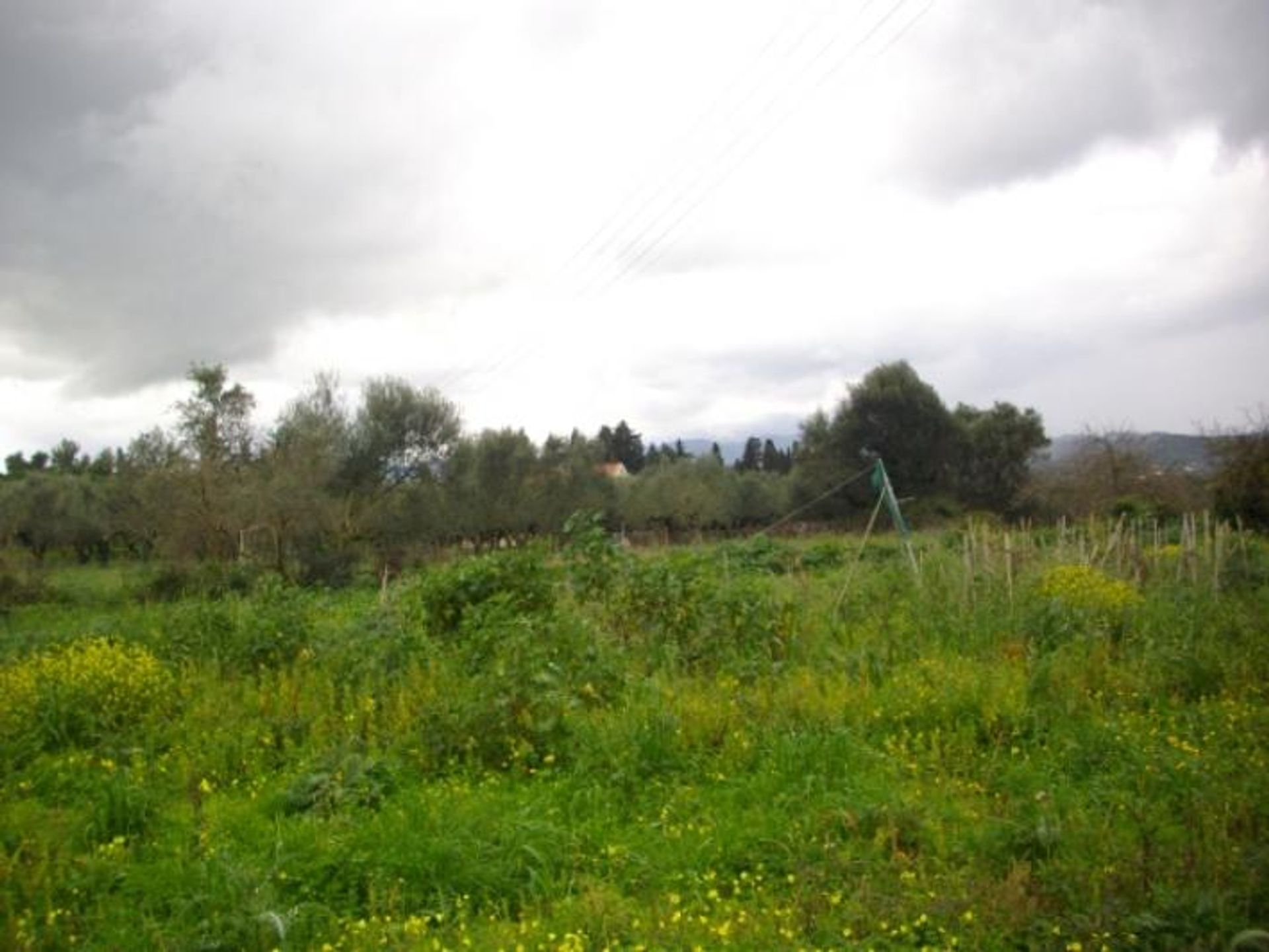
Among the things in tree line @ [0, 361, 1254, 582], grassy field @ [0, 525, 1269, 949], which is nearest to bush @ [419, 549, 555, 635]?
grassy field @ [0, 525, 1269, 949]

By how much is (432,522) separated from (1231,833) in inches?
1204

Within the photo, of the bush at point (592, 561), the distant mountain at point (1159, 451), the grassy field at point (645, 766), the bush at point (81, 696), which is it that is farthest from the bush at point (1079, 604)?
the distant mountain at point (1159, 451)

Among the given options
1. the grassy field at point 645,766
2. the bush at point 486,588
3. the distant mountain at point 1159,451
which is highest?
the distant mountain at point 1159,451

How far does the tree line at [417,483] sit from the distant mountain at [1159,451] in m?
2.25

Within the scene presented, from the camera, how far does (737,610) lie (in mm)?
8922

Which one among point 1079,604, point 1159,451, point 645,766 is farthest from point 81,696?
point 1159,451

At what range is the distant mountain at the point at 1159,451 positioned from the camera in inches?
974

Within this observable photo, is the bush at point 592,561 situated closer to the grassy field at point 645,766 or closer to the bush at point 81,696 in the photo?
the grassy field at point 645,766

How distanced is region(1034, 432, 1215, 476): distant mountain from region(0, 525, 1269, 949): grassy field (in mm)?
17218

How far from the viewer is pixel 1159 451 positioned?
32000 mm

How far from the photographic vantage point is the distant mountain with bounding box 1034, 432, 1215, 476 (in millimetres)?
24750

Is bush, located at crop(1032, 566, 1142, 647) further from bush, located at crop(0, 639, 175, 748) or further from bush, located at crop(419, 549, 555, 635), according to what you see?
bush, located at crop(0, 639, 175, 748)

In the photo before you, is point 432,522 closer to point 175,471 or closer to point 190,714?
point 175,471

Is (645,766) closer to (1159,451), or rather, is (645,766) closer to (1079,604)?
(1079,604)
